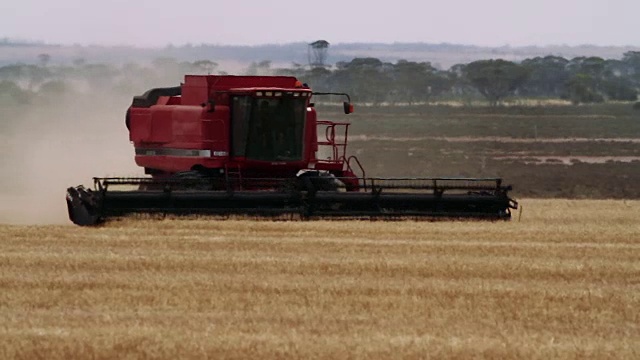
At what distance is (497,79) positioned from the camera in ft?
341

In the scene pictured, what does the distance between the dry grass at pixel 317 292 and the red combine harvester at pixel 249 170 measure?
1.16m

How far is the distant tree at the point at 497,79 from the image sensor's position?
104 meters

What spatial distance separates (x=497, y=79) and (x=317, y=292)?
309 feet

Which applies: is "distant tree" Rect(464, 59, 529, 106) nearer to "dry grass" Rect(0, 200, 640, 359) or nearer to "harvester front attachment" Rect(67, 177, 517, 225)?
"harvester front attachment" Rect(67, 177, 517, 225)

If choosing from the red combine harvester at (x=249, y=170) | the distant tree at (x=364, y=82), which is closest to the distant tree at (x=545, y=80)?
the distant tree at (x=364, y=82)

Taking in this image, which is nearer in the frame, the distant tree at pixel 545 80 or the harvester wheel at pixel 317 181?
the harvester wheel at pixel 317 181

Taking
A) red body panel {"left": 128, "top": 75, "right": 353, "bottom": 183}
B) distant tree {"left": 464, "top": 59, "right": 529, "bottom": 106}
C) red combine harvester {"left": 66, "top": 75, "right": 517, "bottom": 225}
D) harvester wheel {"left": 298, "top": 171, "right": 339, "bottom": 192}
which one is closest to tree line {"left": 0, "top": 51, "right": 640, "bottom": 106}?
distant tree {"left": 464, "top": 59, "right": 529, "bottom": 106}

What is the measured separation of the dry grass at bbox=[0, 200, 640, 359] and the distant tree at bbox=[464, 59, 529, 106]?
88199mm

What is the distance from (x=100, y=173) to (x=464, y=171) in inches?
532

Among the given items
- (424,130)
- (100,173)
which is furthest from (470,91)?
(100,173)

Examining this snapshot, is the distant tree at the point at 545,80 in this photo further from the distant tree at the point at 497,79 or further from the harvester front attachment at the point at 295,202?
the harvester front attachment at the point at 295,202

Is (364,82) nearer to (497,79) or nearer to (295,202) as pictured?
(497,79)

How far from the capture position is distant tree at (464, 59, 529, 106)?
10394 cm

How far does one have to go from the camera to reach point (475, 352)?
891 centimetres
